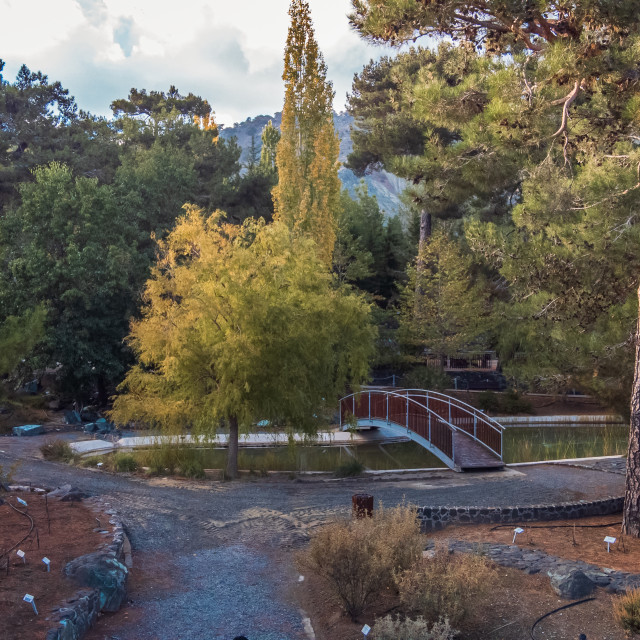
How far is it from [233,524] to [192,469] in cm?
588

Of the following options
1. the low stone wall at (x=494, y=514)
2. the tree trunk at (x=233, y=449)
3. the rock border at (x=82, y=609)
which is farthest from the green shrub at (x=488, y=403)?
the rock border at (x=82, y=609)

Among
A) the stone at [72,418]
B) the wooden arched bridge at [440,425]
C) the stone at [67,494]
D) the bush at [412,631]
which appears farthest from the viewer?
the stone at [72,418]

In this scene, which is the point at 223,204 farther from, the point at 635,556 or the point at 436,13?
→ the point at 635,556

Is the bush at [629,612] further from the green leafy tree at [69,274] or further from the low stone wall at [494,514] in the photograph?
the green leafy tree at [69,274]

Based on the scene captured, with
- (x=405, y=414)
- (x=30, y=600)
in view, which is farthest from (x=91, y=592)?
(x=405, y=414)

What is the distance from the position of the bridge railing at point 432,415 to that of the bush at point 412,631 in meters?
13.0

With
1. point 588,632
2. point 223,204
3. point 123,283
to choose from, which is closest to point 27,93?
point 223,204

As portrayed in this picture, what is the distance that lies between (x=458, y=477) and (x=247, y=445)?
8.71 m

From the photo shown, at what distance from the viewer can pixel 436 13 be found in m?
10.6

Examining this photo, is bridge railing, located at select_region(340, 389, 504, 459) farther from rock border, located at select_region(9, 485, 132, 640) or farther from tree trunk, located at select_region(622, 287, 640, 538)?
rock border, located at select_region(9, 485, 132, 640)

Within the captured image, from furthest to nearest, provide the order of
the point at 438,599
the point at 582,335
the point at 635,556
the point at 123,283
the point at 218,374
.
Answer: the point at 123,283, the point at 218,374, the point at 582,335, the point at 635,556, the point at 438,599

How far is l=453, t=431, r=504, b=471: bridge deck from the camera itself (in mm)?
18984

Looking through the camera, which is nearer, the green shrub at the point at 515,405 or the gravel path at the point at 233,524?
the gravel path at the point at 233,524

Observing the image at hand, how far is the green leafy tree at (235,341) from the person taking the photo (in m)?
16.8
